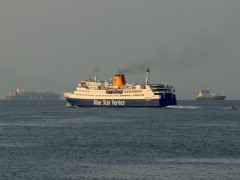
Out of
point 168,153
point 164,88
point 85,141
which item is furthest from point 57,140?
point 164,88

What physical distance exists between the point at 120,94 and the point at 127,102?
4013 mm

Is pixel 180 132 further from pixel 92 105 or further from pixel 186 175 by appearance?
pixel 92 105

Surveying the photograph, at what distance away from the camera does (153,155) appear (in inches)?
2406

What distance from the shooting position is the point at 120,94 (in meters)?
186

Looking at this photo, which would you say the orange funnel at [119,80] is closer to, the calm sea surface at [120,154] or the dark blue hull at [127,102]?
the dark blue hull at [127,102]

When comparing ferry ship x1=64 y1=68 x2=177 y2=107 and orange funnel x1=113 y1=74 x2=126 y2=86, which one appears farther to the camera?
orange funnel x1=113 y1=74 x2=126 y2=86

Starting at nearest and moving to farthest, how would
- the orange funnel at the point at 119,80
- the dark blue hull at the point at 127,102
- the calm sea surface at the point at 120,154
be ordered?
the calm sea surface at the point at 120,154 → the dark blue hull at the point at 127,102 → the orange funnel at the point at 119,80

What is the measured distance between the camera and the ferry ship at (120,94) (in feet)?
584

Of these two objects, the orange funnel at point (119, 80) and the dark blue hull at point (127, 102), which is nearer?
the dark blue hull at point (127, 102)

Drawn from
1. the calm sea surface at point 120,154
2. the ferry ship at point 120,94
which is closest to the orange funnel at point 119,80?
the ferry ship at point 120,94

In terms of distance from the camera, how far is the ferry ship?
178 m

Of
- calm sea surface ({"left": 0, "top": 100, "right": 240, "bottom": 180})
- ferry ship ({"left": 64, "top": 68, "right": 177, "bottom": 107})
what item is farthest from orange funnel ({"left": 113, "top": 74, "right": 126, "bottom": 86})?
calm sea surface ({"left": 0, "top": 100, "right": 240, "bottom": 180})

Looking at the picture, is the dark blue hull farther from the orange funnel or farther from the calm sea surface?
the calm sea surface

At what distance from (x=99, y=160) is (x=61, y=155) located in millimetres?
5504
